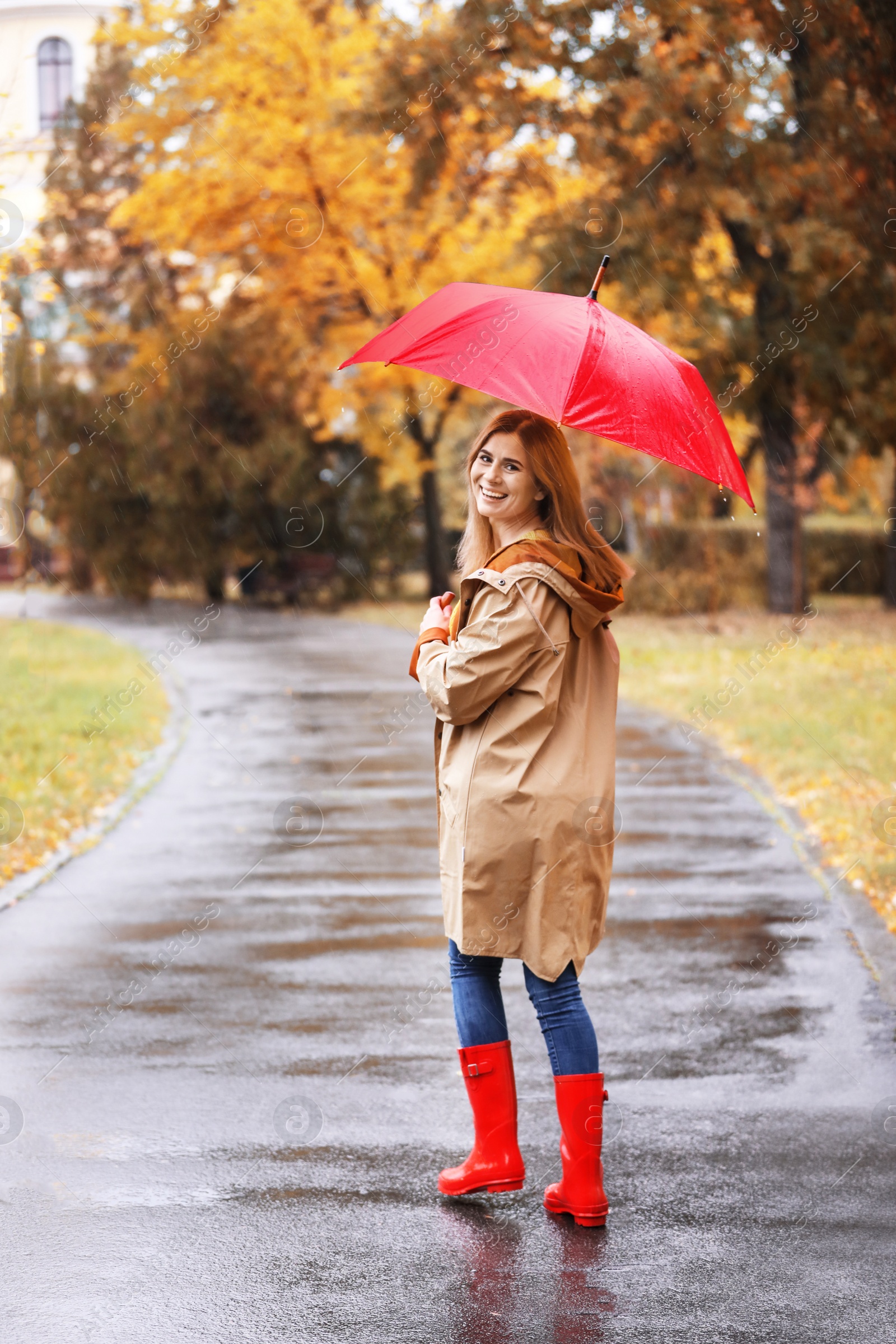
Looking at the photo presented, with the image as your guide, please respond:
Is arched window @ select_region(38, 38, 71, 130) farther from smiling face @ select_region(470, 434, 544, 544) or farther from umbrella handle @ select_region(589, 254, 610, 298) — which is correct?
smiling face @ select_region(470, 434, 544, 544)

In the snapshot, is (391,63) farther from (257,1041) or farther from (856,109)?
(257,1041)

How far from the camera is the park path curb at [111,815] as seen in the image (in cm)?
798

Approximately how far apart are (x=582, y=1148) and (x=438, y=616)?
4.73 feet

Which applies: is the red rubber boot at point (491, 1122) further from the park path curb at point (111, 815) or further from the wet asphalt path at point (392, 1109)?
the park path curb at point (111, 815)

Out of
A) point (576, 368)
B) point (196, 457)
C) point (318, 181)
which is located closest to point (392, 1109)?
point (576, 368)

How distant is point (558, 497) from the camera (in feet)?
13.5

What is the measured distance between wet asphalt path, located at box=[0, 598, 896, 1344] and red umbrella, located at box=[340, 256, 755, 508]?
1.95 meters

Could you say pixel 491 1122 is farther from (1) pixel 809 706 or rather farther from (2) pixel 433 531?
(2) pixel 433 531

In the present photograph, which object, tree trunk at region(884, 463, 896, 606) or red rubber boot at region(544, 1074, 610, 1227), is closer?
red rubber boot at region(544, 1074, 610, 1227)

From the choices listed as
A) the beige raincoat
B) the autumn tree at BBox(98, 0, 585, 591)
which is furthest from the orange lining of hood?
the autumn tree at BBox(98, 0, 585, 591)

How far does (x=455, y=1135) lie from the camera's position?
4.70 metres

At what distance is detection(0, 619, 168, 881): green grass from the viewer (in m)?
9.45

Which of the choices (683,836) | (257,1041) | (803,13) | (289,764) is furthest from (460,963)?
(803,13)

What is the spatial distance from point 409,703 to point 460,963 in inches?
418
